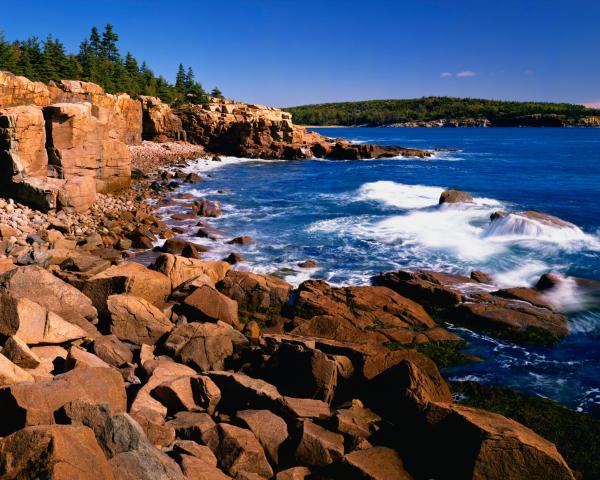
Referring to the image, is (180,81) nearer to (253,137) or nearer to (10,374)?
(253,137)

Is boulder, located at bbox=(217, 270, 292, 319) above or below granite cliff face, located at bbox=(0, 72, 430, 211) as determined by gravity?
below

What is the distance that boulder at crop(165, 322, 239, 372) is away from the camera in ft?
33.1

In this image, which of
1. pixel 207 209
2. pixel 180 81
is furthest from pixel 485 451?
pixel 180 81

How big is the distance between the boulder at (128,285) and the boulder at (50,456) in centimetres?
665

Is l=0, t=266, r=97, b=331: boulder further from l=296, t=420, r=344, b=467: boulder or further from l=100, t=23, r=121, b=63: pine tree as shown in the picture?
l=100, t=23, r=121, b=63: pine tree

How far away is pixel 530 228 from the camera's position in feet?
80.3

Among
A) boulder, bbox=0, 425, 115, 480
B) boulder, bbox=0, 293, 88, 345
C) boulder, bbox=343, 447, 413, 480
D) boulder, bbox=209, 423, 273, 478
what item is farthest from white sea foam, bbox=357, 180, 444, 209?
boulder, bbox=0, 425, 115, 480

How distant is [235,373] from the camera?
29.4ft

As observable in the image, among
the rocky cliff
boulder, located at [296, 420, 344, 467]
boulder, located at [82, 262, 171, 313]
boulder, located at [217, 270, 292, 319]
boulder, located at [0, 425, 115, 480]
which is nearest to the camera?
boulder, located at [0, 425, 115, 480]

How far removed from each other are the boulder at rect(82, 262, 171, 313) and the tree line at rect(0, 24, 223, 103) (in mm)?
47717

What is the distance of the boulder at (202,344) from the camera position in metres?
10.1

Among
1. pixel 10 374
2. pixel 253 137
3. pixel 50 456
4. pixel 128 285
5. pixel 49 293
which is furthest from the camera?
pixel 253 137

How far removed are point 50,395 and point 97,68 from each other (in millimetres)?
70891

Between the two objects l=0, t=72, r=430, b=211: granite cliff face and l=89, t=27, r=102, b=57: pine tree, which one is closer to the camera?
l=0, t=72, r=430, b=211: granite cliff face
